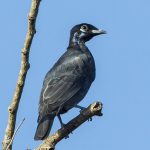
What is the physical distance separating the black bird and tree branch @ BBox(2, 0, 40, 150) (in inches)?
78.6

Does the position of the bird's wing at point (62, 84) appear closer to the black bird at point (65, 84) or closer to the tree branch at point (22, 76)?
the black bird at point (65, 84)

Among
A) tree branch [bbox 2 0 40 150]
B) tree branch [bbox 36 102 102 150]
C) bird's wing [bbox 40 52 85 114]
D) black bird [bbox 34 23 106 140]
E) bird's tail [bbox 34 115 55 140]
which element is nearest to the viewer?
tree branch [bbox 2 0 40 150]

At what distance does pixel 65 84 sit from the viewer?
9133 millimetres

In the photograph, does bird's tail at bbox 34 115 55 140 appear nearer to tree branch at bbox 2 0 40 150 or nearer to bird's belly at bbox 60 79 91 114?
bird's belly at bbox 60 79 91 114

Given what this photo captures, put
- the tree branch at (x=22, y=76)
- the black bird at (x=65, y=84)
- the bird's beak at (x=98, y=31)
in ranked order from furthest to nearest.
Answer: the bird's beak at (x=98, y=31)
the black bird at (x=65, y=84)
the tree branch at (x=22, y=76)

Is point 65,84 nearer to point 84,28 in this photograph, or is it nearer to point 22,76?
point 84,28

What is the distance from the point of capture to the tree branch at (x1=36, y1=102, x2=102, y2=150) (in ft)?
19.9

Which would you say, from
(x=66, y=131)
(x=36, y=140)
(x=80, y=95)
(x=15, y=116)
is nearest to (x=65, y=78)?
(x=80, y=95)

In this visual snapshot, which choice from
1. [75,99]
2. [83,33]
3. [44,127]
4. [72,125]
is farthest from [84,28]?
[72,125]

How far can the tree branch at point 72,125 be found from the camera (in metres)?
6.06

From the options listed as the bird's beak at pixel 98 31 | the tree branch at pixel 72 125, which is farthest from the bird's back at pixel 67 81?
the tree branch at pixel 72 125

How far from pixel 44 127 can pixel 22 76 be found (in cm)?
245

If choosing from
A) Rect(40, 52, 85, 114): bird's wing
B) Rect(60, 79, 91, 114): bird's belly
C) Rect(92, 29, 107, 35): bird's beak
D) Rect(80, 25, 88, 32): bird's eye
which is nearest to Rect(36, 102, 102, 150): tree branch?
Rect(40, 52, 85, 114): bird's wing

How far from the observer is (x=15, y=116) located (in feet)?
18.5
